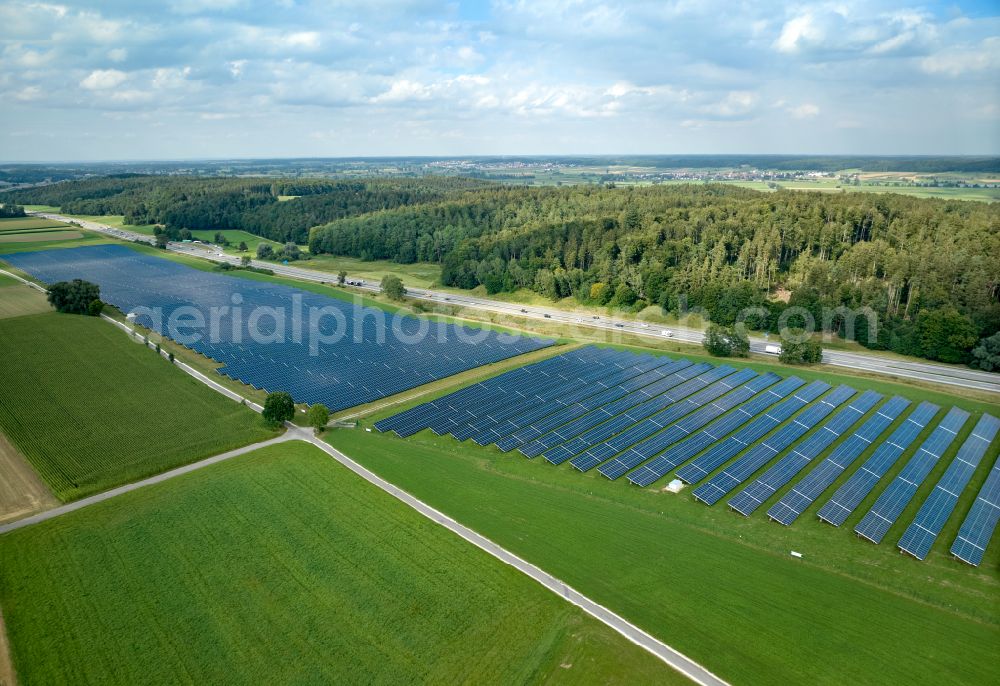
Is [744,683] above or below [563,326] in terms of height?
below

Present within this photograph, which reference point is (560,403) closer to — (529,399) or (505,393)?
(529,399)

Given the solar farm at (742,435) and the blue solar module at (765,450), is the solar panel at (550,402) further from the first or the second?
the blue solar module at (765,450)

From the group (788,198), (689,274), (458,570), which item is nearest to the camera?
(458,570)

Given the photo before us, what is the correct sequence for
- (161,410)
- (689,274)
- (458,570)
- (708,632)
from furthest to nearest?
1. (689,274)
2. (161,410)
3. (458,570)
4. (708,632)

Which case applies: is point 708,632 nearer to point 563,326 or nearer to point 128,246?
point 563,326

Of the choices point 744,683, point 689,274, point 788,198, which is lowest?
point 744,683

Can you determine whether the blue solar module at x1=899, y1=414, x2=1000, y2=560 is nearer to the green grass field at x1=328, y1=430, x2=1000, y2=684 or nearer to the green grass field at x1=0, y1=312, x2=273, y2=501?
the green grass field at x1=328, y1=430, x2=1000, y2=684

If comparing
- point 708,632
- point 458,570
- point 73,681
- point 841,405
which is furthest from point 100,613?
point 841,405
